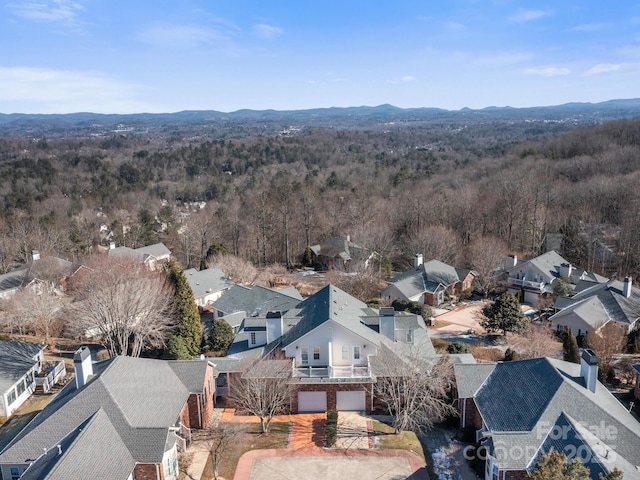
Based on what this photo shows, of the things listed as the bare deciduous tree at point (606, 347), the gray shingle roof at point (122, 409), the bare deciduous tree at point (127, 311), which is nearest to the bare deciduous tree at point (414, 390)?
the gray shingle roof at point (122, 409)

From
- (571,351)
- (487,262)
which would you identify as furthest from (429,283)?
(571,351)

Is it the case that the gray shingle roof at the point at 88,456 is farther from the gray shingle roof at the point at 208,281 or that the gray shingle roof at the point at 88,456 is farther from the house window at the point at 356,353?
the gray shingle roof at the point at 208,281

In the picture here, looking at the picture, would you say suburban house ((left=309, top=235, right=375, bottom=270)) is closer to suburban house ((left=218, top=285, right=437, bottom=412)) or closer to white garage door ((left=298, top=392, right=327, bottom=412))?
suburban house ((left=218, top=285, right=437, bottom=412))

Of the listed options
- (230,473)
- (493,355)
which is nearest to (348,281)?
(493,355)

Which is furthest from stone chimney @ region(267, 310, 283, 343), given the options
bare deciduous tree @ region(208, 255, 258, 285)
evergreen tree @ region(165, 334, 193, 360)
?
bare deciduous tree @ region(208, 255, 258, 285)

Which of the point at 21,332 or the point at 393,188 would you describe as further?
the point at 393,188

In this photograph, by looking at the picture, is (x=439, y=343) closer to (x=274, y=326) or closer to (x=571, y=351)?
(x=571, y=351)

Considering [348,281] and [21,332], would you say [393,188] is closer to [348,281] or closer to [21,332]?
[348,281]
